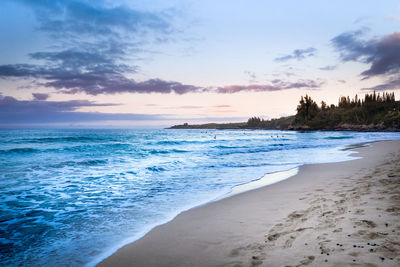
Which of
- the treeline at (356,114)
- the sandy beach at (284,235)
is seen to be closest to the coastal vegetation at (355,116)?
the treeline at (356,114)

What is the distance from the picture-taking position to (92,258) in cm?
362

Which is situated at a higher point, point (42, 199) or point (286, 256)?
point (286, 256)

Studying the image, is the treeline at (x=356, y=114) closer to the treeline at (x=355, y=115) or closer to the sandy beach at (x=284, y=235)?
the treeline at (x=355, y=115)

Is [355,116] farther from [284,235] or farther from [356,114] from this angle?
[284,235]

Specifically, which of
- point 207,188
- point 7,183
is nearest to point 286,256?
point 207,188

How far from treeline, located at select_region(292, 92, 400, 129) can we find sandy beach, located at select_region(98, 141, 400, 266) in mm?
130117

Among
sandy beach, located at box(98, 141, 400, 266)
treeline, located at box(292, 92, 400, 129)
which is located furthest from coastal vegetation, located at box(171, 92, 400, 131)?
sandy beach, located at box(98, 141, 400, 266)

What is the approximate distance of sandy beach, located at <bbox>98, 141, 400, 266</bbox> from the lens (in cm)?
295

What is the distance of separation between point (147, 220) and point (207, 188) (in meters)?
3.75

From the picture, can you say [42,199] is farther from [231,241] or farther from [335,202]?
[335,202]

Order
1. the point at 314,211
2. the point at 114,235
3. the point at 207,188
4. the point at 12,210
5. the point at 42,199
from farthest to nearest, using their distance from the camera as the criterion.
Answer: the point at 207,188 < the point at 42,199 < the point at 12,210 < the point at 314,211 < the point at 114,235

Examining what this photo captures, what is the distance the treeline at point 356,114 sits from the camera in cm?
11656

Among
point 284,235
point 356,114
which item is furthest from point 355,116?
point 284,235

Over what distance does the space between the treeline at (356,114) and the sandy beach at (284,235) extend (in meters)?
130
